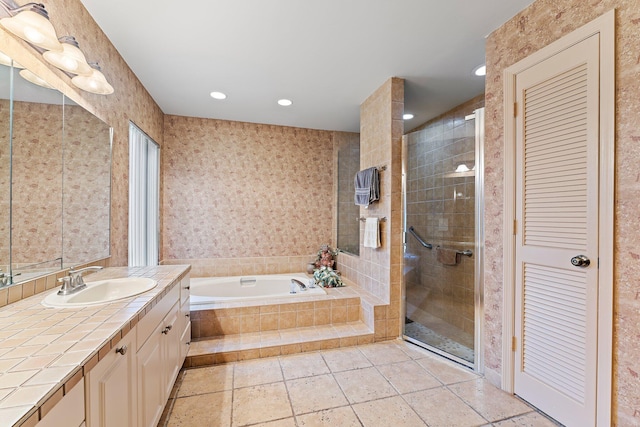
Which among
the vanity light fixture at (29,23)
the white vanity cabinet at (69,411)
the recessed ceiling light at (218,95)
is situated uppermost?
the recessed ceiling light at (218,95)

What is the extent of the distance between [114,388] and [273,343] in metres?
1.55

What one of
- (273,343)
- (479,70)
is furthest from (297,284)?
(479,70)

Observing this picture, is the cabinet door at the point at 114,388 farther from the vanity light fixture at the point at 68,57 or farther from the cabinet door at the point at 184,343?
the vanity light fixture at the point at 68,57

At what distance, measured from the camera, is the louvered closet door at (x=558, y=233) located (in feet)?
4.61

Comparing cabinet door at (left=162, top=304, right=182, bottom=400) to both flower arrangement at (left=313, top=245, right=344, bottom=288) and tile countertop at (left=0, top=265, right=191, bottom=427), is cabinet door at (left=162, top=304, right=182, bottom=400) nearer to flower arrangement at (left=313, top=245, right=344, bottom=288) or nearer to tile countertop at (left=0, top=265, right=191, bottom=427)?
tile countertop at (left=0, top=265, right=191, bottom=427)

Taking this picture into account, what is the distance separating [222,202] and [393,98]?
8.30 ft

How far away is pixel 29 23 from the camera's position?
1.24 meters

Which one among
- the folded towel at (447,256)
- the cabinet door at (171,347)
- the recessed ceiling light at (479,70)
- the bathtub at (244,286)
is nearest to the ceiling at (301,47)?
the recessed ceiling light at (479,70)

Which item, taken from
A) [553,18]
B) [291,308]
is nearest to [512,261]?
[553,18]

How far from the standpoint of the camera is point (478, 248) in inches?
84.6

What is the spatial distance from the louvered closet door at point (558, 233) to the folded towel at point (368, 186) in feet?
4.21

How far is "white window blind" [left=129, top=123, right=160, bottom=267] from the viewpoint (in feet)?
8.52

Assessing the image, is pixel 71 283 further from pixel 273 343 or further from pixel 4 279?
pixel 273 343

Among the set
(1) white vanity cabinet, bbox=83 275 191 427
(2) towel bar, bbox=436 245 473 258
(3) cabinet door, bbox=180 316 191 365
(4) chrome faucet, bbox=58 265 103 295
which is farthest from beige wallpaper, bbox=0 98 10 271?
(2) towel bar, bbox=436 245 473 258
